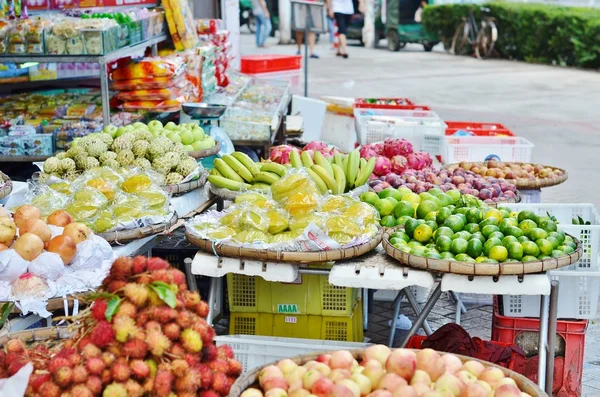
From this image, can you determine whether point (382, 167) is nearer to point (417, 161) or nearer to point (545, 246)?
point (417, 161)

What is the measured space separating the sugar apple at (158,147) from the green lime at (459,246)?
204 centimetres

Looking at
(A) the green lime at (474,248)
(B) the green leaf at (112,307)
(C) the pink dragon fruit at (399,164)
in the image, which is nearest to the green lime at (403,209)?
(A) the green lime at (474,248)

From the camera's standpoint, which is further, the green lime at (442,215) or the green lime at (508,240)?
the green lime at (442,215)

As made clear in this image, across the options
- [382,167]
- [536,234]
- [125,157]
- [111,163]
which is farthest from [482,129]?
A: [536,234]

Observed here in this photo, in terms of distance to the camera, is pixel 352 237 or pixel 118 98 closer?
pixel 352 237

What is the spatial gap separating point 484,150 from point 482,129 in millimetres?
799

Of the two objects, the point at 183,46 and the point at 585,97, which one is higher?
the point at 183,46

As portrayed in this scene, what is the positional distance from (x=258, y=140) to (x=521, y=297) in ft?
12.1

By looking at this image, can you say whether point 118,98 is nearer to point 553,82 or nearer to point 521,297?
point 521,297

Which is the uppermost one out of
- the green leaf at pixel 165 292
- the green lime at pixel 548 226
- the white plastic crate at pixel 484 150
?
the green leaf at pixel 165 292

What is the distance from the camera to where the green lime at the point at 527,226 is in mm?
3985

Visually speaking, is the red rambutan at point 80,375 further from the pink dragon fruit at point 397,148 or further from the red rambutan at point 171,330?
the pink dragon fruit at point 397,148

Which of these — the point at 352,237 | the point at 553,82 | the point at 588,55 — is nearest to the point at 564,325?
the point at 352,237

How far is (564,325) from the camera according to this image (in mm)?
4172
